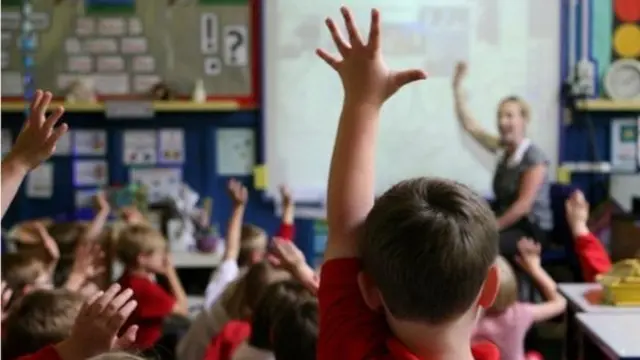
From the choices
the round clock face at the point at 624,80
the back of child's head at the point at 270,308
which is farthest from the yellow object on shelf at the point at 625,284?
the round clock face at the point at 624,80

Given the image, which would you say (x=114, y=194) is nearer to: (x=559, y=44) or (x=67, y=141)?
(x=67, y=141)

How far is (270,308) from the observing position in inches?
87.7

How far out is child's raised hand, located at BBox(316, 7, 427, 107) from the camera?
1.21 metres

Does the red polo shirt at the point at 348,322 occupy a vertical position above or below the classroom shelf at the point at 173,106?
below

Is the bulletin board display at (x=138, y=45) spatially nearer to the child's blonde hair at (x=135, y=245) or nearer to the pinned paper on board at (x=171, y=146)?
the pinned paper on board at (x=171, y=146)

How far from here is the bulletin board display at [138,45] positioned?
546 centimetres

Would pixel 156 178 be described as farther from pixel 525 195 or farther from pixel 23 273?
pixel 23 273

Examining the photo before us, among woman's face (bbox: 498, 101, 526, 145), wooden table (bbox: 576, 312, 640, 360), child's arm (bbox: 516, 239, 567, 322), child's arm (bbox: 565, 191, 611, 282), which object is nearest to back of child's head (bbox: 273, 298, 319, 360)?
wooden table (bbox: 576, 312, 640, 360)

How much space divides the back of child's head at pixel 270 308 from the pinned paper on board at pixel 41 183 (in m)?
3.57

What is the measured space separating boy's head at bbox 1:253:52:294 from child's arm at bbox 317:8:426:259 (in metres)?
1.81

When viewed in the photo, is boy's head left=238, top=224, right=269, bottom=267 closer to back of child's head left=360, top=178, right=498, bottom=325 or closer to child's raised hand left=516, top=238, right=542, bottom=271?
child's raised hand left=516, top=238, right=542, bottom=271

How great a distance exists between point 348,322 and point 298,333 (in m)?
0.87

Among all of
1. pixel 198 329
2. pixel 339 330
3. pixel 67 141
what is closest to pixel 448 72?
pixel 67 141

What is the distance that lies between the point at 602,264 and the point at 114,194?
3093 millimetres
